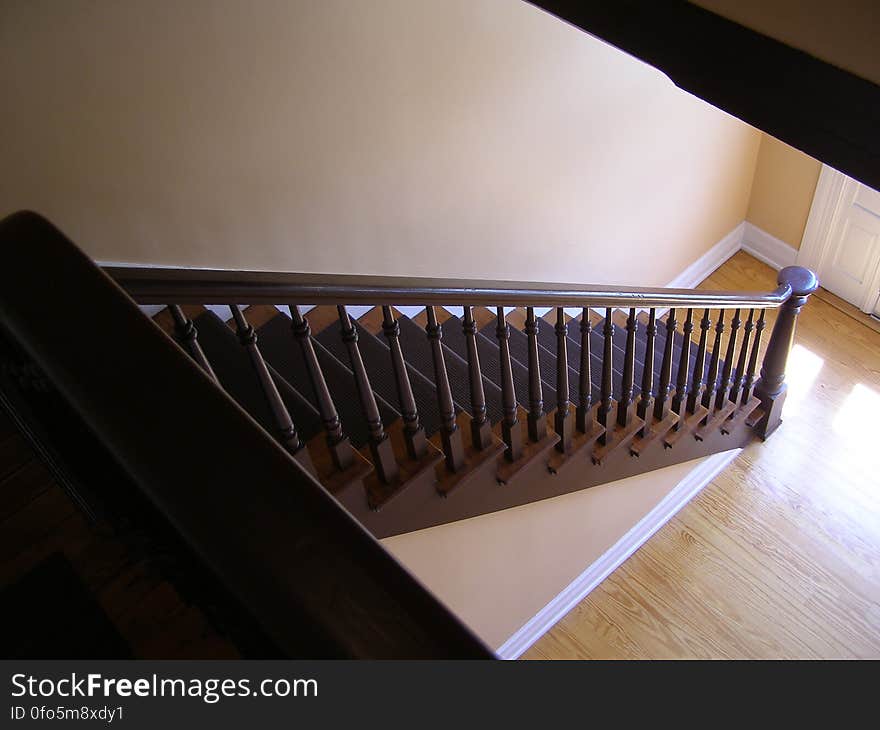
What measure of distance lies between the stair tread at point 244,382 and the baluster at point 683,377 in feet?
4.72

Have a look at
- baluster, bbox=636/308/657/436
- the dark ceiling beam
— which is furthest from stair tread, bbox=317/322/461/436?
the dark ceiling beam

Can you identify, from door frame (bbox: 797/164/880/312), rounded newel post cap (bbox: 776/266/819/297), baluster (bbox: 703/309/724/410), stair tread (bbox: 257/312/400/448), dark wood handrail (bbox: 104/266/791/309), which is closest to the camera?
dark wood handrail (bbox: 104/266/791/309)

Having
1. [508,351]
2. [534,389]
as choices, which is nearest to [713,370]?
[534,389]

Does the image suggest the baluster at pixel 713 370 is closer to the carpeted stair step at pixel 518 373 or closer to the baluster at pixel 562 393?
the carpeted stair step at pixel 518 373

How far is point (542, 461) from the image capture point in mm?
2395

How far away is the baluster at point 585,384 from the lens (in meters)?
2.31

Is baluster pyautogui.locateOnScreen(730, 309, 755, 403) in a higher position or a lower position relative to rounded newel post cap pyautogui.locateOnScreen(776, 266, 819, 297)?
lower

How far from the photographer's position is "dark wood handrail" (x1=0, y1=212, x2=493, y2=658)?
1.88ft

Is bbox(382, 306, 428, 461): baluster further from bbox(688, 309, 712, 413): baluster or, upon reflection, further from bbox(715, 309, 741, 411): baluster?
bbox(715, 309, 741, 411): baluster

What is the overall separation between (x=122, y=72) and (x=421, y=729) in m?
2.22

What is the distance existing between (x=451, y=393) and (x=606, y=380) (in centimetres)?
55

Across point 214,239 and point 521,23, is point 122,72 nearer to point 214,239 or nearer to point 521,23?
point 214,239

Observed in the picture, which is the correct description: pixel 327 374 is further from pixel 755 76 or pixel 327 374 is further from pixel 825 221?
pixel 825 221

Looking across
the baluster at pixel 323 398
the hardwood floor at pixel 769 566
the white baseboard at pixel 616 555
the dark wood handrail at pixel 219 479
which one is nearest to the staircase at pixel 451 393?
the baluster at pixel 323 398
